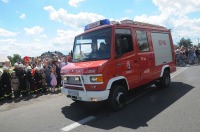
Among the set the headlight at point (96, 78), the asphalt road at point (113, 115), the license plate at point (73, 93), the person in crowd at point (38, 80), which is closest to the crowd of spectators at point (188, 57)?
the asphalt road at point (113, 115)

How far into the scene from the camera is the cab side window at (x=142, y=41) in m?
7.84

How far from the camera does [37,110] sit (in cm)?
771

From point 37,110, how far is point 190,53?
21.5m

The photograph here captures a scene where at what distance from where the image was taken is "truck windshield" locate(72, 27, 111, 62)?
21.8ft

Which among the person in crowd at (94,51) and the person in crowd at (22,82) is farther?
the person in crowd at (22,82)

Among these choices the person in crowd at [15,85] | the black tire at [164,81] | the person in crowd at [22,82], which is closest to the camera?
the black tire at [164,81]

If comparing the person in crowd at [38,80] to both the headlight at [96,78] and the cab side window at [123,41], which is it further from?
the cab side window at [123,41]

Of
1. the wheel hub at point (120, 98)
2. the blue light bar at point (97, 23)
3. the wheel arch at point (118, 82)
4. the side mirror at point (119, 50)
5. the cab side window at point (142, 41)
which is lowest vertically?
the wheel hub at point (120, 98)

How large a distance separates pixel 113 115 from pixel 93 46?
2271 millimetres

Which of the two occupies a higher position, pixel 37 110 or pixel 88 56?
pixel 88 56

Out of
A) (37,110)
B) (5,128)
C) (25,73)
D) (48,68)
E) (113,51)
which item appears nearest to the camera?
(5,128)

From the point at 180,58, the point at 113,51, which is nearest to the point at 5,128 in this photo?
the point at 113,51

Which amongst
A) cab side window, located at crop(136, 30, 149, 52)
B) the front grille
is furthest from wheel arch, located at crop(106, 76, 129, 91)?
cab side window, located at crop(136, 30, 149, 52)

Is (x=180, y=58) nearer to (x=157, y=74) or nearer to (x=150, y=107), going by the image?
(x=157, y=74)
